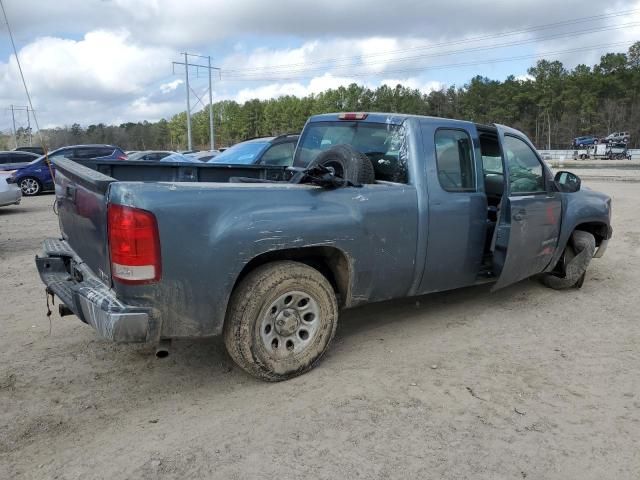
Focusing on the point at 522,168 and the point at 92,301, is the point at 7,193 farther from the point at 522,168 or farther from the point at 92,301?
the point at 522,168

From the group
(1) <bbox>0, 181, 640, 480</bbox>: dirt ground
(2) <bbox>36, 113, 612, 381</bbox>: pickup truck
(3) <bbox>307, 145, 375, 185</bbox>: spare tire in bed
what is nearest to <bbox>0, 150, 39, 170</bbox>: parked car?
(1) <bbox>0, 181, 640, 480</bbox>: dirt ground

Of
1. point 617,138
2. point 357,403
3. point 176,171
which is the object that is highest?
point 617,138

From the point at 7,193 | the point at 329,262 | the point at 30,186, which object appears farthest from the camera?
the point at 30,186

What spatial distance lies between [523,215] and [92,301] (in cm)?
368

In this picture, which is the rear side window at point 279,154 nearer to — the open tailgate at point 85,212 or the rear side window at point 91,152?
the open tailgate at point 85,212

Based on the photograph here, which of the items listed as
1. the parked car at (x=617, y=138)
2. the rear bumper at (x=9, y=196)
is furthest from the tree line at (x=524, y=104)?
the rear bumper at (x=9, y=196)

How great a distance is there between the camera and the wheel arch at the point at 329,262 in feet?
12.5

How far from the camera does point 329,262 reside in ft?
13.5

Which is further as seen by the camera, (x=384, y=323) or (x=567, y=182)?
(x=567, y=182)

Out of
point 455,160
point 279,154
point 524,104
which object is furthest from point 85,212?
point 524,104

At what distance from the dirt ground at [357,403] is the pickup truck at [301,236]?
417 millimetres

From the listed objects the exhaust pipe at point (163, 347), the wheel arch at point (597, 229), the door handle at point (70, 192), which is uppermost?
the door handle at point (70, 192)

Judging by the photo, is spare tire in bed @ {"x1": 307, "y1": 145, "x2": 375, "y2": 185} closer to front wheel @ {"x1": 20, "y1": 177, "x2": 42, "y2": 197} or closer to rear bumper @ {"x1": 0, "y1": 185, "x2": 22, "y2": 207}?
rear bumper @ {"x1": 0, "y1": 185, "x2": 22, "y2": 207}

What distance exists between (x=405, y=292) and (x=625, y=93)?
9003cm
